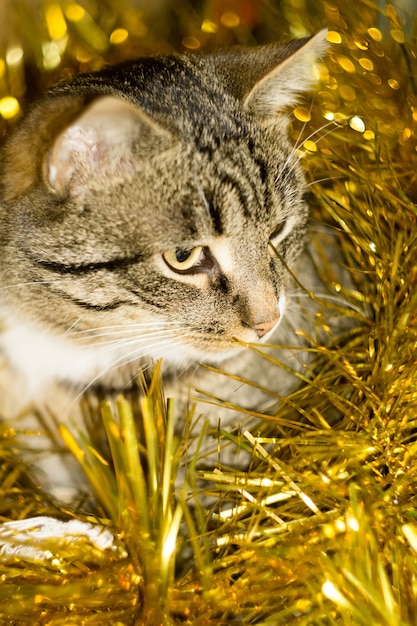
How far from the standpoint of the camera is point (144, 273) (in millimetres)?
750

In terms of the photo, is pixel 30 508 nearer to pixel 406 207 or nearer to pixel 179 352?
pixel 179 352

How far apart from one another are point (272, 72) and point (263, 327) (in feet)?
1.11

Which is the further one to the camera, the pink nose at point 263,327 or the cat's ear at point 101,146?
the pink nose at point 263,327

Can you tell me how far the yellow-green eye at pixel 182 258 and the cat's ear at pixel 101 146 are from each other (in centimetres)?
11

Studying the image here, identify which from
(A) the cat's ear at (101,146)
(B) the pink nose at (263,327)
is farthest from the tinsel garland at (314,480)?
(A) the cat's ear at (101,146)

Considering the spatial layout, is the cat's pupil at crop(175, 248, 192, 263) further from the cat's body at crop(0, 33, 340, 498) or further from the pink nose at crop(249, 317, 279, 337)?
the pink nose at crop(249, 317, 279, 337)

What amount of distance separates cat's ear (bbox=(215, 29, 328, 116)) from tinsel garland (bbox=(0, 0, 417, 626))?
7cm

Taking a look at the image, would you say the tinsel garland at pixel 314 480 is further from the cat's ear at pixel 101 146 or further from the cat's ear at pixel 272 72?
the cat's ear at pixel 101 146

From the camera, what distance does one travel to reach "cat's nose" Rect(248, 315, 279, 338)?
799 mm

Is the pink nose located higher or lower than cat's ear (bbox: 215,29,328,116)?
lower

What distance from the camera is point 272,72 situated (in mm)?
801

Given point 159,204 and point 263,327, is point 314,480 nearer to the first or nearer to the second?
point 263,327

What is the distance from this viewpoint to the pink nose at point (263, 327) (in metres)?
0.80

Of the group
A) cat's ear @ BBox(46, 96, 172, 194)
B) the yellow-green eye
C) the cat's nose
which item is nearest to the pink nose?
the cat's nose
